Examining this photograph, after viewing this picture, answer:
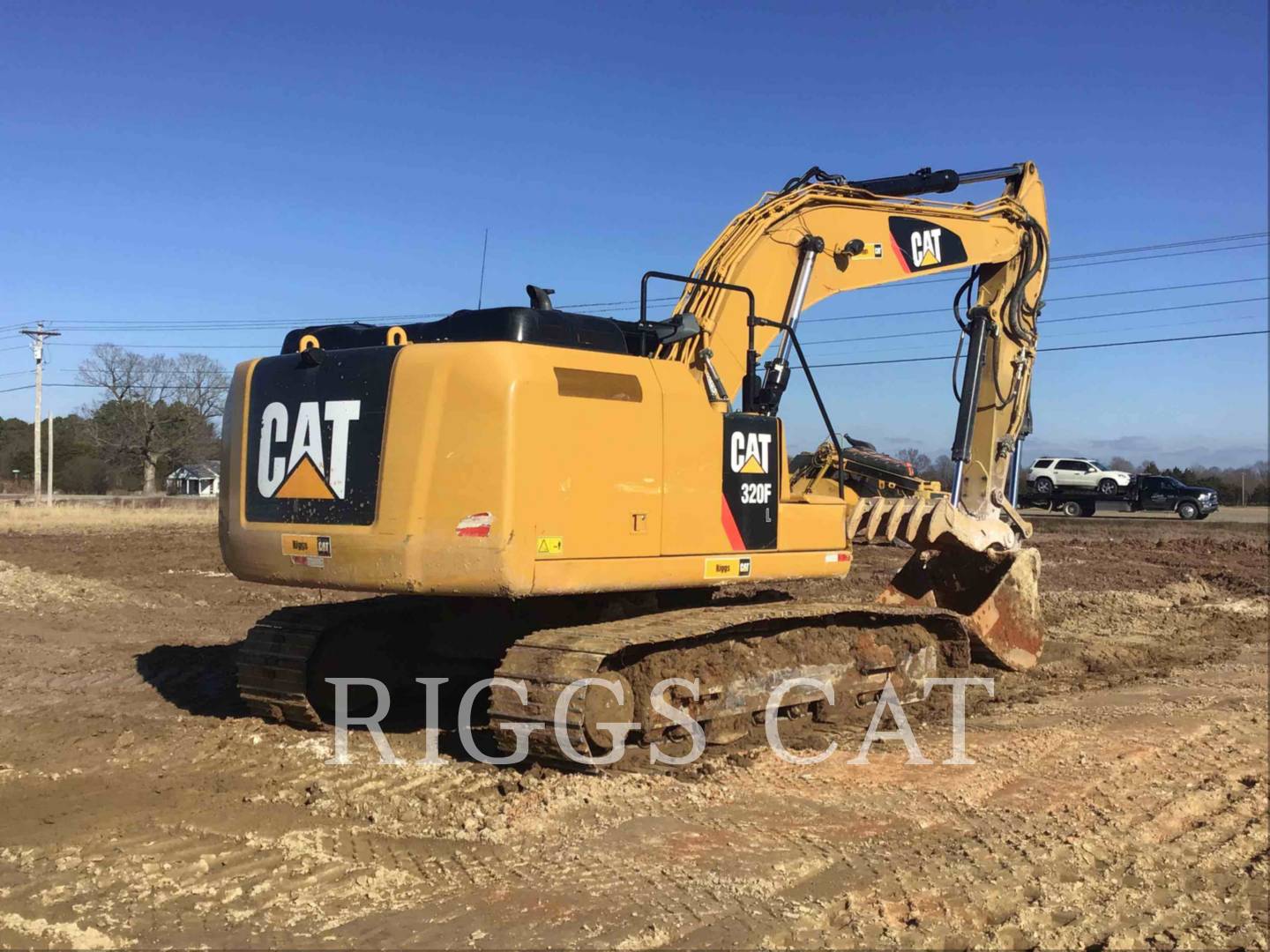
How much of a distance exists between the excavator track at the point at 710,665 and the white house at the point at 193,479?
73.0 meters

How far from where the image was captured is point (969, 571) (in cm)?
970

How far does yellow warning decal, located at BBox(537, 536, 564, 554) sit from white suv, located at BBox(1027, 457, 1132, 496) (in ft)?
116

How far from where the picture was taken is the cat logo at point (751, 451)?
6859 mm

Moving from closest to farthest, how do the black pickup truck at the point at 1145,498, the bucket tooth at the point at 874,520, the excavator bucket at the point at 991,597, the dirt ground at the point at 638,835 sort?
the dirt ground at the point at 638,835
the bucket tooth at the point at 874,520
the excavator bucket at the point at 991,597
the black pickup truck at the point at 1145,498

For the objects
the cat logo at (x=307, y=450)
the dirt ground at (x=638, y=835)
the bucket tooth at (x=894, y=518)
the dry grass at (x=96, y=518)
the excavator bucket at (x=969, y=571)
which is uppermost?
the cat logo at (x=307, y=450)

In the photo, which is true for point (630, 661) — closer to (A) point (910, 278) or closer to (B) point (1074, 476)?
(A) point (910, 278)

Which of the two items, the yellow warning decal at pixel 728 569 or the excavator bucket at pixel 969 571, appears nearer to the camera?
the yellow warning decal at pixel 728 569

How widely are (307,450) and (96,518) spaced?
31.1 metres

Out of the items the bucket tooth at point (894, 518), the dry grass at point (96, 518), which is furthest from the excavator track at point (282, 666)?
the dry grass at point (96, 518)

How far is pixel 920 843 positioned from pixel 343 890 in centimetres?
253

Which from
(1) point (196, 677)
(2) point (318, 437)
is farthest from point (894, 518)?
(1) point (196, 677)

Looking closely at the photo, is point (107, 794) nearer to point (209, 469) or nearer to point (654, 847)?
point (654, 847)

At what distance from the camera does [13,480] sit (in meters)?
77.2

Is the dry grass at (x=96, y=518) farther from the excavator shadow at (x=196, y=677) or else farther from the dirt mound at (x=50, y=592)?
the excavator shadow at (x=196, y=677)
